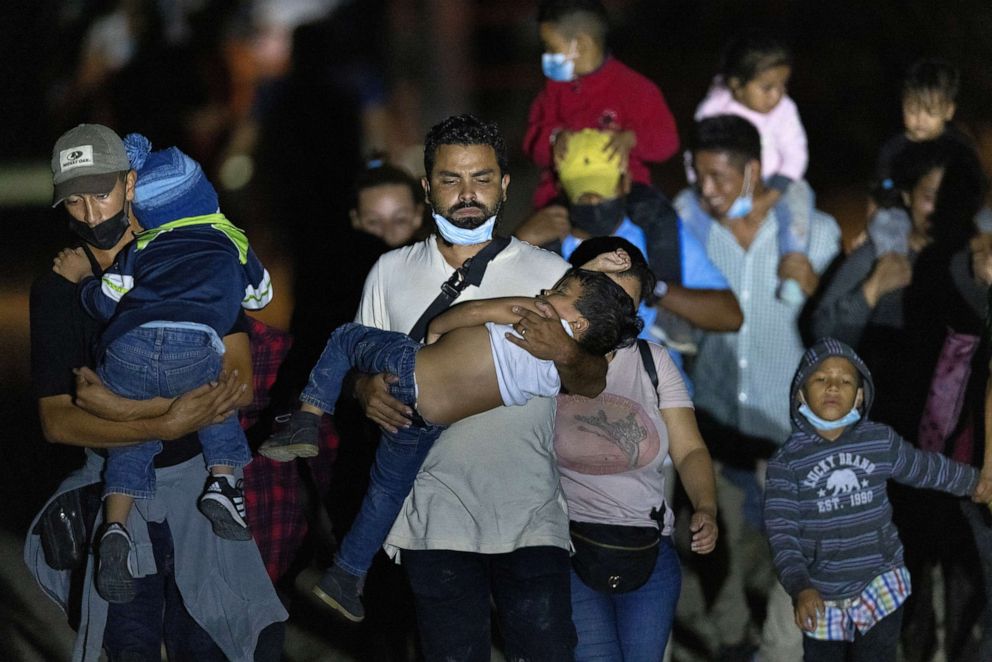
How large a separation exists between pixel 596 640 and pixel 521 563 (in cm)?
43

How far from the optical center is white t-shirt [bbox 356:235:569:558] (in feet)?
13.0

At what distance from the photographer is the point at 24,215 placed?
11359 millimetres

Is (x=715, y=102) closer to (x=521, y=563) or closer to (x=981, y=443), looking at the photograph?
(x=981, y=443)

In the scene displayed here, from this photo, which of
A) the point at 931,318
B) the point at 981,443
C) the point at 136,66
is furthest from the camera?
the point at 136,66

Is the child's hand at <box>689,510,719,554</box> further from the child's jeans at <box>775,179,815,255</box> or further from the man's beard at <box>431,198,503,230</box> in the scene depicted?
the child's jeans at <box>775,179,815,255</box>

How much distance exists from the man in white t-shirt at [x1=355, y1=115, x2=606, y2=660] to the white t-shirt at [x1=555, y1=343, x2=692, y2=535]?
0.59ft

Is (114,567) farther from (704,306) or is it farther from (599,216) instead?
(704,306)

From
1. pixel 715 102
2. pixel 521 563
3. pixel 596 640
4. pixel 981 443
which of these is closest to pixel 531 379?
pixel 521 563

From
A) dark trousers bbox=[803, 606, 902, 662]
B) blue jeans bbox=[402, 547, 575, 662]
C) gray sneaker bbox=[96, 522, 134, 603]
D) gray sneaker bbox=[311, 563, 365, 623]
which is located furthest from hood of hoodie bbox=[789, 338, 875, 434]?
gray sneaker bbox=[96, 522, 134, 603]

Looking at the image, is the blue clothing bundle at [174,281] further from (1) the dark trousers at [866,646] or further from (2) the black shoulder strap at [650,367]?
(1) the dark trousers at [866,646]

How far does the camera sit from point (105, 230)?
13.6 ft

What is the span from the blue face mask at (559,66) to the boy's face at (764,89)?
39.2 inches

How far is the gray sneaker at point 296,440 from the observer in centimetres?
404

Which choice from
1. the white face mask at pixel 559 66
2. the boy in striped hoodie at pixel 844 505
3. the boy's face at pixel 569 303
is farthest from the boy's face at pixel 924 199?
the boy's face at pixel 569 303
